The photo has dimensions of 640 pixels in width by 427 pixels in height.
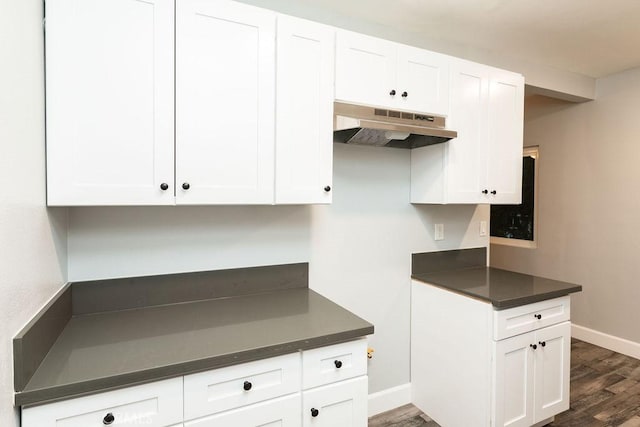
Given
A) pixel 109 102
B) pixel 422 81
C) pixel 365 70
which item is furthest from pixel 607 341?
pixel 109 102

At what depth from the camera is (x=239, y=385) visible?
4.11ft

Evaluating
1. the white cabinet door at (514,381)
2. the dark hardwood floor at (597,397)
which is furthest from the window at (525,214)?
the white cabinet door at (514,381)

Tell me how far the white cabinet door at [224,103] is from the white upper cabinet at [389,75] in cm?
40

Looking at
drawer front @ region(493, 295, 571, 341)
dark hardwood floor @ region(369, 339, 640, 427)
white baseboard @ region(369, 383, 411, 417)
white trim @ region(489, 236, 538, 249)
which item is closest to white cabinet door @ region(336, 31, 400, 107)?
drawer front @ region(493, 295, 571, 341)

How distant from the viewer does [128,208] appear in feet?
5.38

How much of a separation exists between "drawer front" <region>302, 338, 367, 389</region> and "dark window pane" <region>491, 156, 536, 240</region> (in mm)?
3449

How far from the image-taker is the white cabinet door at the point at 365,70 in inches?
69.9

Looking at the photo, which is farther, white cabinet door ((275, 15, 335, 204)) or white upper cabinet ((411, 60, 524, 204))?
Result: white upper cabinet ((411, 60, 524, 204))

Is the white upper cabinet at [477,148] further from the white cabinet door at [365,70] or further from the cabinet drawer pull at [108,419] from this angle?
the cabinet drawer pull at [108,419]

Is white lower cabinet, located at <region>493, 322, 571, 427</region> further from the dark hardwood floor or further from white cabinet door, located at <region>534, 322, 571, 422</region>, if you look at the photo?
the dark hardwood floor

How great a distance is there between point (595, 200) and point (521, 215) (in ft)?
2.74

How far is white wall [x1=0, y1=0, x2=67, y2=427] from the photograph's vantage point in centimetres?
89

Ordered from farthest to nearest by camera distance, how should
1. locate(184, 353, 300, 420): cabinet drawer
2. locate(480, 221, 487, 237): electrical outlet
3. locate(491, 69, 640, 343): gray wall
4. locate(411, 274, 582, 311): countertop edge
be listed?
locate(491, 69, 640, 343): gray wall → locate(480, 221, 487, 237): electrical outlet → locate(411, 274, 582, 311): countertop edge → locate(184, 353, 300, 420): cabinet drawer

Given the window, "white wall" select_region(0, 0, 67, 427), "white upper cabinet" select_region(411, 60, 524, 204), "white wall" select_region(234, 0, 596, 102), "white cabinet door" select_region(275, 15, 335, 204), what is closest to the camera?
"white wall" select_region(0, 0, 67, 427)
